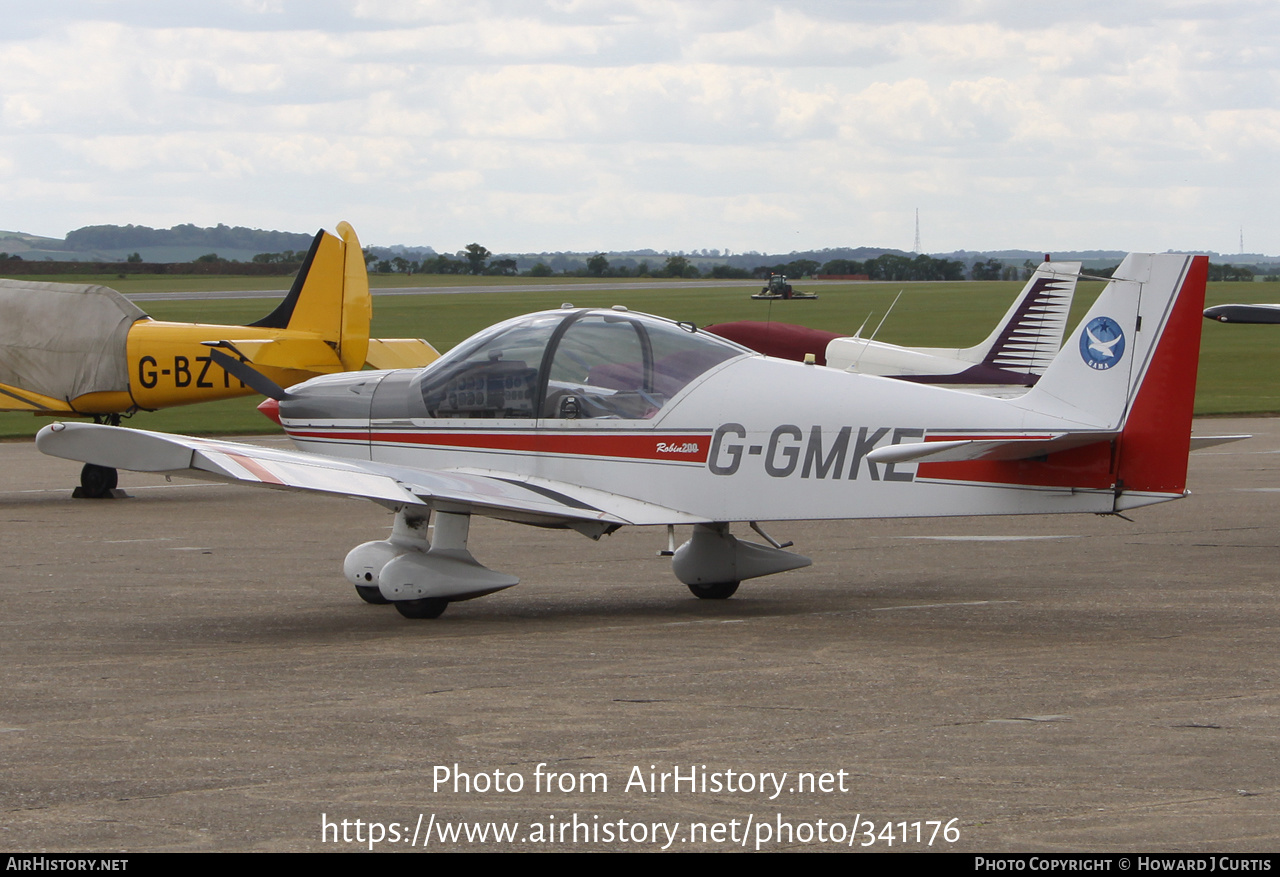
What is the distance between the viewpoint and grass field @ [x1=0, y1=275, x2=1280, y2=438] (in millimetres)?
31312

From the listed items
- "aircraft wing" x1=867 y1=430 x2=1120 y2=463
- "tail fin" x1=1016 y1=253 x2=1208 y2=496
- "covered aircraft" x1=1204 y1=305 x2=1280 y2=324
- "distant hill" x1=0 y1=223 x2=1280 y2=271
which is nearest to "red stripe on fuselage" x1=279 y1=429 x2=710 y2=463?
"aircraft wing" x1=867 y1=430 x2=1120 y2=463

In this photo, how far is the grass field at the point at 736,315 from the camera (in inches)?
1233

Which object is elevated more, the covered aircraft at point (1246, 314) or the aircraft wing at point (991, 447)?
the covered aircraft at point (1246, 314)

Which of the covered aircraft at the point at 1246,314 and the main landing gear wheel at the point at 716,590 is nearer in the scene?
the main landing gear wheel at the point at 716,590

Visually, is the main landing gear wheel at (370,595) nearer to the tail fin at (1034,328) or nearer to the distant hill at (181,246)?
the tail fin at (1034,328)

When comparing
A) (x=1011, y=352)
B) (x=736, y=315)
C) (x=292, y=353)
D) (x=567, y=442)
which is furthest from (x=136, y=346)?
(x=736, y=315)

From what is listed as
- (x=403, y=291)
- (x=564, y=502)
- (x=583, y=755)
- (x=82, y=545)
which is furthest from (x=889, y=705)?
(x=403, y=291)

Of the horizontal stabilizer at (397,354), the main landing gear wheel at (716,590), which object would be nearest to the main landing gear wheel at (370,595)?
the main landing gear wheel at (716,590)

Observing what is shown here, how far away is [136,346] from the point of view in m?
18.6

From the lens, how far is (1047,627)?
29.4 ft

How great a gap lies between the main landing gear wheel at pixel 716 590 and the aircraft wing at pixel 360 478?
1.19 meters

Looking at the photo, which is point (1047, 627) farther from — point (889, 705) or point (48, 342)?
point (48, 342)

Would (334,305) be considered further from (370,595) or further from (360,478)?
(360,478)

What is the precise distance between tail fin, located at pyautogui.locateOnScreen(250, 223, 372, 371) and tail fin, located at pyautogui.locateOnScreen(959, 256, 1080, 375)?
821 centimetres
